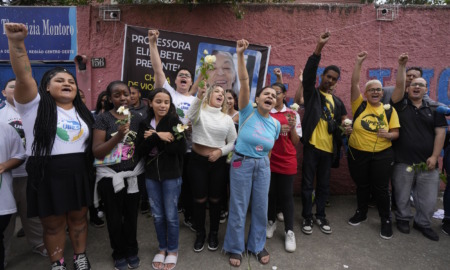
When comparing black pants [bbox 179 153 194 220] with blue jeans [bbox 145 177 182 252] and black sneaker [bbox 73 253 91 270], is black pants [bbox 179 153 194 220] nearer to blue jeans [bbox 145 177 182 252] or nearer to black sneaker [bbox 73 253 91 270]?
blue jeans [bbox 145 177 182 252]

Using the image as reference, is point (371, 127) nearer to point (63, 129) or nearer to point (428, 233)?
point (428, 233)

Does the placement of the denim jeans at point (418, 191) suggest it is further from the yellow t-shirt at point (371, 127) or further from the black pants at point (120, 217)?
the black pants at point (120, 217)

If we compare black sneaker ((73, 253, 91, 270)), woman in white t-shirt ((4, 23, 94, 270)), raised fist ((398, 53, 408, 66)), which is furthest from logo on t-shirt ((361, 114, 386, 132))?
black sneaker ((73, 253, 91, 270))

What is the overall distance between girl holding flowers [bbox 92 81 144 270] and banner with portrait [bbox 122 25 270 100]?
5.85 feet

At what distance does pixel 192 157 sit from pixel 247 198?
0.76 meters

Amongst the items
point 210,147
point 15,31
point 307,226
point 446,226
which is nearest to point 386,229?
point 446,226

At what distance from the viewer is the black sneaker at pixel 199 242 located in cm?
292

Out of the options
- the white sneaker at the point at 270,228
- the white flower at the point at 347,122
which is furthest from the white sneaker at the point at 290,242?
the white flower at the point at 347,122

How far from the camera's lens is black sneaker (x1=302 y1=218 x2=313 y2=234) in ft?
10.8

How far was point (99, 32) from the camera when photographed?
14.0 ft

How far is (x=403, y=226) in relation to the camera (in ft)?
11.1

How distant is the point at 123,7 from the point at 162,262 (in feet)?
13.2

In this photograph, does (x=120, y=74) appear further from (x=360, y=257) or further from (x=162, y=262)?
(x=360, y=257)

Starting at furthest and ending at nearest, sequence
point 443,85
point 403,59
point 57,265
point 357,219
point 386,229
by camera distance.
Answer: point 443,85 → point 357,219 → point 386,229 → point 403,59 → point 57,265
